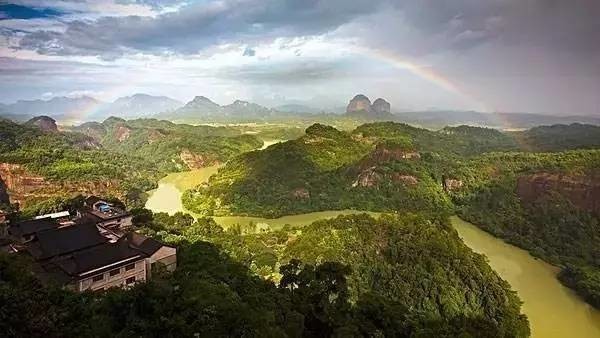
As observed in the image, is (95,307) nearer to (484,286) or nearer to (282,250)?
(282,250)

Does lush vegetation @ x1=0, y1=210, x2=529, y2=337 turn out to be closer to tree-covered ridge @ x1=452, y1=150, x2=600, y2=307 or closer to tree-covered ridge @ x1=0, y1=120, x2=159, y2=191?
tree-covered ridge @ x1=452, y1=150, x2=600, y2=307

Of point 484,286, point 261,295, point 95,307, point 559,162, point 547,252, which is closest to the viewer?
point 95,307

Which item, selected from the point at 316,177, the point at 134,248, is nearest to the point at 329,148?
the point at 316,177

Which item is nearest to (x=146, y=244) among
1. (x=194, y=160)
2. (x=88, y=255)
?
(x=88, y=255)

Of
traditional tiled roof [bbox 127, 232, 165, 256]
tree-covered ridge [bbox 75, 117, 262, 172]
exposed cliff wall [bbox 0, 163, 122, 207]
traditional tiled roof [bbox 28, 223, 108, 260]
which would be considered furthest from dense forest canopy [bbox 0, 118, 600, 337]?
traditional tiled roof [bbox 28, 223, 108, 260]

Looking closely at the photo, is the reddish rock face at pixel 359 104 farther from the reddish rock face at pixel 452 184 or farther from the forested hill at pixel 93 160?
the reddish rock face at pixel 452 184

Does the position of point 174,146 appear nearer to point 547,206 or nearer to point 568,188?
point 547,206
